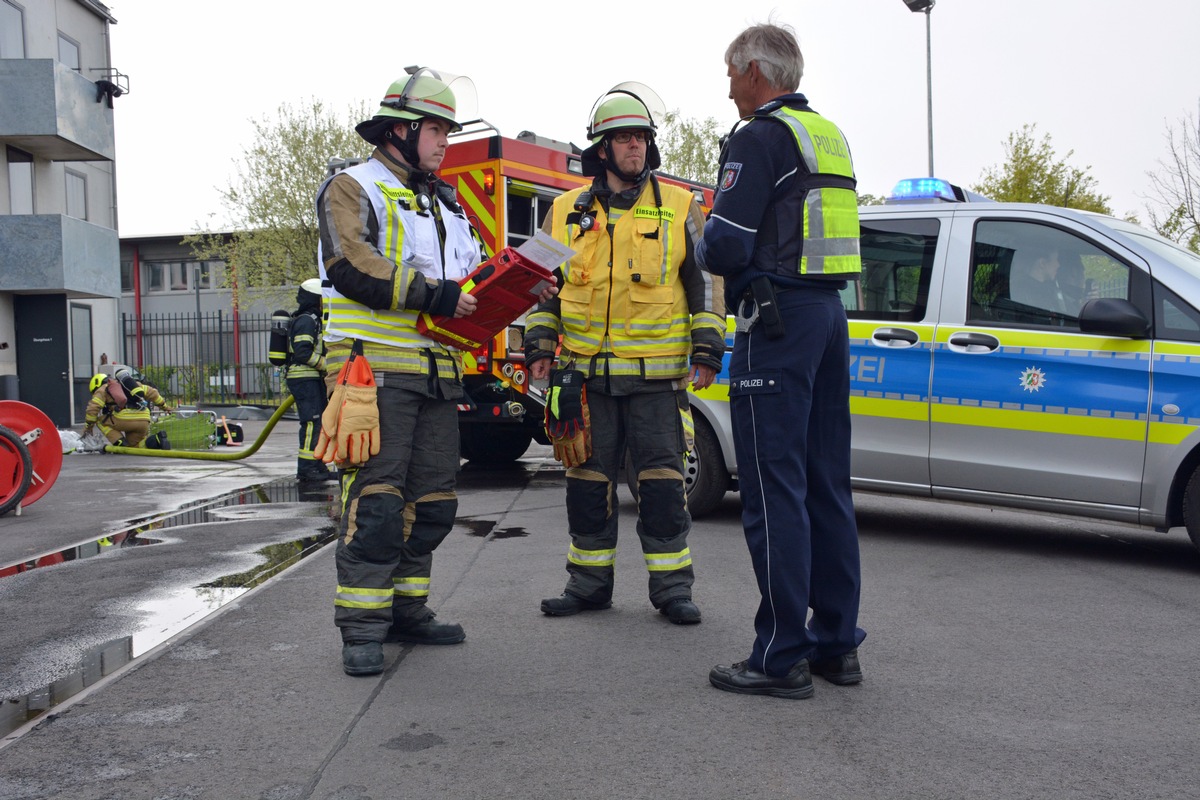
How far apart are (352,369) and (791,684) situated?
1815 mm

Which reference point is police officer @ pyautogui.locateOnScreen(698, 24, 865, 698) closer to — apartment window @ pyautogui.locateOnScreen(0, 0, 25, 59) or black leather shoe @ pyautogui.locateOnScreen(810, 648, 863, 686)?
black leather shoe @ pyautogui.locateOnScreen(810, 648, 863, 686)

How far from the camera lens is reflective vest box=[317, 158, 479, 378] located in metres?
3.81

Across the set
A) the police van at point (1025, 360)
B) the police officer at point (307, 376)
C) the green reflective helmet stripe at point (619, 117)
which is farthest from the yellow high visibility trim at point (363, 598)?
the police officer at point (307, 376)

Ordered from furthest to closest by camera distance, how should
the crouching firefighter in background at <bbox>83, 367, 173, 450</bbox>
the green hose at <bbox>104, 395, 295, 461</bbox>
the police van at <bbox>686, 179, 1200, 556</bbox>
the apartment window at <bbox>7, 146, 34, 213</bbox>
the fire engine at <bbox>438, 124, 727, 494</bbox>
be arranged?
the apartment window at <bbox>7, 146, 34, 213</bbox>
the crouching firefighter in background at <bbox>83, 367, 173, 450</bbox>
the green hose at <bbox>104, 395, 295, 461</bbox>
the fire engine at <bbox>438, 124, 727, 494</bbox>
the police van at <bbox>686, 179, 1200, 556</bbox>

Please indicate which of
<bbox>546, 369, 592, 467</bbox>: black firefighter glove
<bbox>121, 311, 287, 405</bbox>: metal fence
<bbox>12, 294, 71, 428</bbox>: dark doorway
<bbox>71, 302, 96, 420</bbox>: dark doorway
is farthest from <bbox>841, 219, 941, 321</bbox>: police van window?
<bbox>121, 311, 287, 405</bbox>: metal fence

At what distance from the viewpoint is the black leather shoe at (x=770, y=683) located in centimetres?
337

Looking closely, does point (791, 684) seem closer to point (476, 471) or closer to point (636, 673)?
point (636, 673)

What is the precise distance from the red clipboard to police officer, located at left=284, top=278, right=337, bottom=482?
610 cm

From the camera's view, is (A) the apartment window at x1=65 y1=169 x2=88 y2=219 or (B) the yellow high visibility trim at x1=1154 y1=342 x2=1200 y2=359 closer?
(B) the yellow high visibility trim at x1=1154 y1=342 x2=1200 y2=359

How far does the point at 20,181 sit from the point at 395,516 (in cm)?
2144

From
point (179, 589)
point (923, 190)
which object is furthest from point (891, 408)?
point (179, 589)

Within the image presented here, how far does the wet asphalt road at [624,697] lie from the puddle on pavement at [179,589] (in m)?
0.11

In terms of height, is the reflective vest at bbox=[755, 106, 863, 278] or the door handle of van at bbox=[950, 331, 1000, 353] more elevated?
the reflective vest at bbox=[755, 106, 863, 278]

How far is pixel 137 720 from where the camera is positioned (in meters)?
3.11
